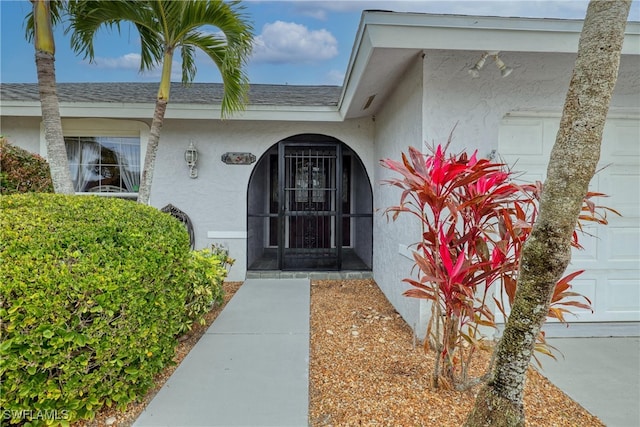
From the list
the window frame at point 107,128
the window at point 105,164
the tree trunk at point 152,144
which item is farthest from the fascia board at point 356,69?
the window at point 105,164

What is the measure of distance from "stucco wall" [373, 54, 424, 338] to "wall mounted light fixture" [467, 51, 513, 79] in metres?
0.55

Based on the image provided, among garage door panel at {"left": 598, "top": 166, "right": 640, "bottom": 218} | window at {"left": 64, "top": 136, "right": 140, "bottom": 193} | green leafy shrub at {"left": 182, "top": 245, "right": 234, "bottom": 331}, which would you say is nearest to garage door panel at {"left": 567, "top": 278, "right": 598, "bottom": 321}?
garage door panel at {"left": 598, "top": 166, "right": 640, "bottom": 218}

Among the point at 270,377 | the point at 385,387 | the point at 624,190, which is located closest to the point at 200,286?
the point at 270,377

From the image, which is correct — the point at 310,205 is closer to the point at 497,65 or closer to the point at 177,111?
the point at 177,111

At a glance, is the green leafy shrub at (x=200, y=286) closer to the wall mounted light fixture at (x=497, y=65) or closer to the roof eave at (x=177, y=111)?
the roof eave at (x=177, y=111)

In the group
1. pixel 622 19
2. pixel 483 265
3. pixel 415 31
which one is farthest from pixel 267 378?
pixel 415 31

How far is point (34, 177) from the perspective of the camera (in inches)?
187

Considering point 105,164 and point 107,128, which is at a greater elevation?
point 107,128

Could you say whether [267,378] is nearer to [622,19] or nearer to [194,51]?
[622,19]

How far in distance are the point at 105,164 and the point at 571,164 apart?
7.35 meters

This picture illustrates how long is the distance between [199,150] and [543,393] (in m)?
6.13

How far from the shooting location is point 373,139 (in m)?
6.42

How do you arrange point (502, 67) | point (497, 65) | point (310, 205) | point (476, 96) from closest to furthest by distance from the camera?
point (502, 67)
point (497, 65)
point (476, 96)
point (310, 205)

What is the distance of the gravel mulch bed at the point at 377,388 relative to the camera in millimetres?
2271
